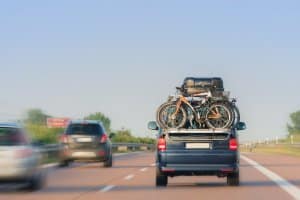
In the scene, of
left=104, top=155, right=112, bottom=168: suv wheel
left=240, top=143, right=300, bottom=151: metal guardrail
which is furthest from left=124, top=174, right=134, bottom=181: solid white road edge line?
left=240, top=143, right=300, bottom=151: metal guardrail

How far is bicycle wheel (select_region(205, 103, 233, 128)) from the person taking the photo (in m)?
20.9

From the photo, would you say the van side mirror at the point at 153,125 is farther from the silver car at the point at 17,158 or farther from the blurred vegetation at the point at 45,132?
the blurred vegetation at the point at 45,132

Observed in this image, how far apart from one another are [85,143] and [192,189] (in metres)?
11.6

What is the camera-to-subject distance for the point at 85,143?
30953 millimetres

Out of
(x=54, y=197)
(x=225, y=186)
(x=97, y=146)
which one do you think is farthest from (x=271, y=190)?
(x=97, y=146)

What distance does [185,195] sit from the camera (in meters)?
17.9

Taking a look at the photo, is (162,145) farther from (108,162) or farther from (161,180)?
(108,162)

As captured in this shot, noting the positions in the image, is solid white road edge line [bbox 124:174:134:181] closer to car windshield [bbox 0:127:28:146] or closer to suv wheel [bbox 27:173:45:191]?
suv wheel [bbox 27:173:45:191]

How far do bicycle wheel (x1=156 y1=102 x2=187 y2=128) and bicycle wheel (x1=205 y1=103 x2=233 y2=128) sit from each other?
592mm

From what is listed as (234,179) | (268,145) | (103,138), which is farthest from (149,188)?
(268,145)

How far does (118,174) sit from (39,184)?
8.00 metres

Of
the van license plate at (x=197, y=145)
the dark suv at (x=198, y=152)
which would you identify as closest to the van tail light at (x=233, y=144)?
the dark suv at (x=198, y=152)

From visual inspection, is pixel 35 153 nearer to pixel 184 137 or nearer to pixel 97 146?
pixel 184 137

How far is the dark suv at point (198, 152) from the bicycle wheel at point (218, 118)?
0.88 meters
